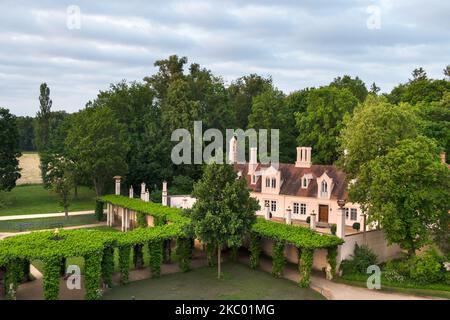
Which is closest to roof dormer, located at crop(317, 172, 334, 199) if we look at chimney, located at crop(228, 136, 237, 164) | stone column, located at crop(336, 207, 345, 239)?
chimney, located at crop(228, 136, 237, 164)

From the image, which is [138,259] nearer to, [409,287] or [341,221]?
[341,221]

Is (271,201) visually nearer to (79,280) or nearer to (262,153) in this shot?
(262,153)

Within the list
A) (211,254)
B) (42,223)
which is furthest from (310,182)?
(42,223)

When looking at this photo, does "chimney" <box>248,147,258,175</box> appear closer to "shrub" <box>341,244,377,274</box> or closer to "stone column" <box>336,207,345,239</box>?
"shrub" <box>341,244,377,274</box>

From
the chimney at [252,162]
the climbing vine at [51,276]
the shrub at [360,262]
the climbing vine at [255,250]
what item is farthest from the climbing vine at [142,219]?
the shrub at [360,262]

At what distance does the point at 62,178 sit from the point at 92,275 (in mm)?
25969

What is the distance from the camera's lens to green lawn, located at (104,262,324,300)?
80.1 feet

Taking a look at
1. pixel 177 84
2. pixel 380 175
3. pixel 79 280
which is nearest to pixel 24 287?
pixel 79 280

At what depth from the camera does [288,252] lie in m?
32.1

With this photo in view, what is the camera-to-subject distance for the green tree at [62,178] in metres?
44.8

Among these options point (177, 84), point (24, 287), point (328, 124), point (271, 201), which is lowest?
point (24, 287)

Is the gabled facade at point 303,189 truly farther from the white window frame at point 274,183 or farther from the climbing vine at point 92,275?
the climbing vine at point 92,275

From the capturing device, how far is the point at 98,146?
1932 inches

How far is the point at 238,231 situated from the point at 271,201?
707 inches
